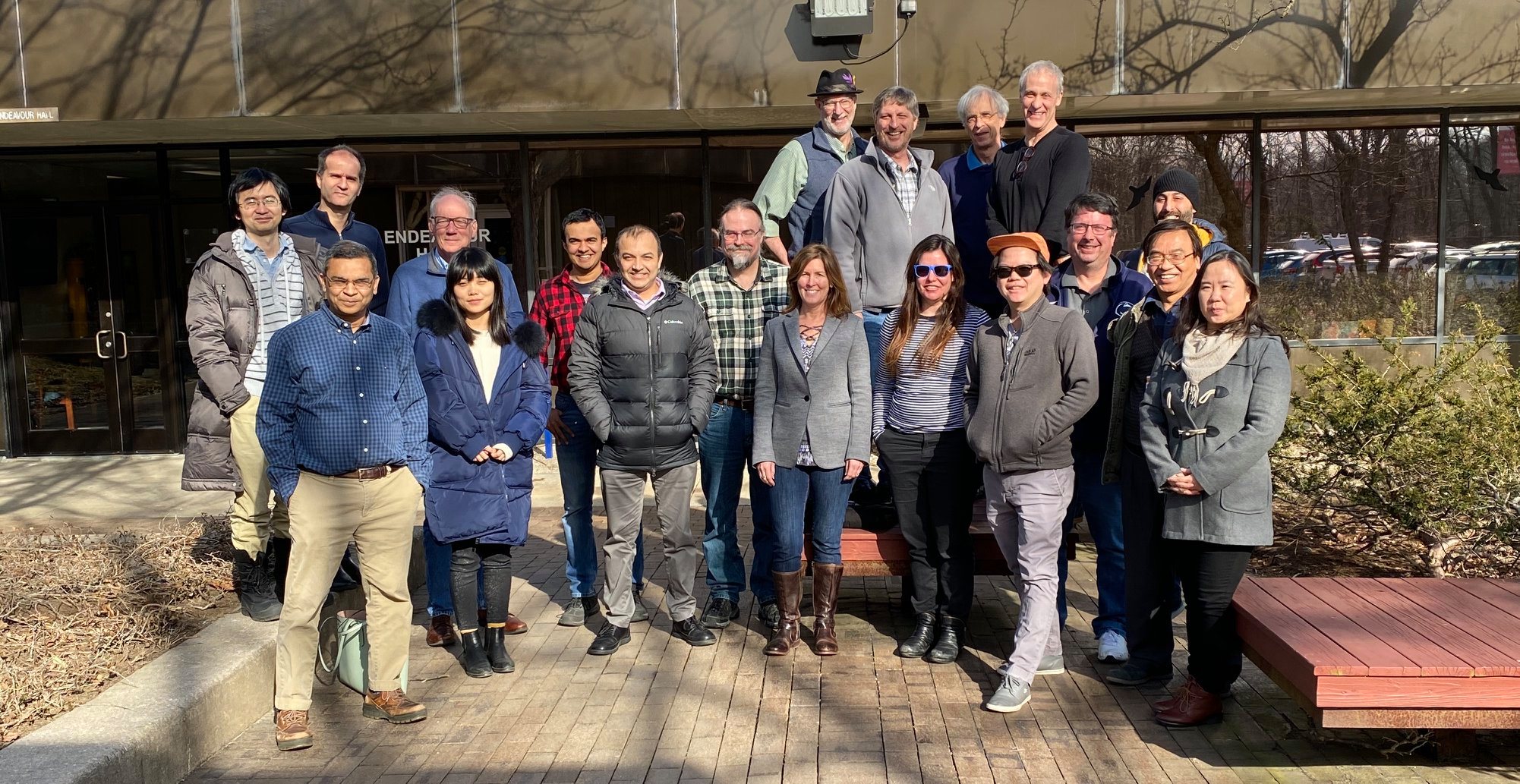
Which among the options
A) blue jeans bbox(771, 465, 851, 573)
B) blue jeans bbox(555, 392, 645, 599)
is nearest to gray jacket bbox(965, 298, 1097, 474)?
blue jeans bbox(771, 465, 851, 573)

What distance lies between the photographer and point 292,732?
4465 mm

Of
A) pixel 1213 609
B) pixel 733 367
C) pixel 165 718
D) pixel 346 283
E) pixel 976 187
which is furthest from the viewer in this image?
pixel 976 187

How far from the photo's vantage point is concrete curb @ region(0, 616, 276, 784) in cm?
376

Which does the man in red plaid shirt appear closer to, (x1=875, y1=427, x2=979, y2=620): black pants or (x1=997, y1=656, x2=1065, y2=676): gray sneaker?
(x1=875, y1=427, x2=979, y2=620): black pants

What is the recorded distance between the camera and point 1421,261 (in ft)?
36.3

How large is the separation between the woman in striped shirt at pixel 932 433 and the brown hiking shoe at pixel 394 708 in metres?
2.10

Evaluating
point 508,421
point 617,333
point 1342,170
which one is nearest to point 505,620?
point 508,421

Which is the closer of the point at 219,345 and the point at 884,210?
the point at 219,345

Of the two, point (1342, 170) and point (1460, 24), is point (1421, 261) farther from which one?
point (1460, 24)

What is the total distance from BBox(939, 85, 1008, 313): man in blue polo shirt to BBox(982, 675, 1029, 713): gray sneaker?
1.95 metres

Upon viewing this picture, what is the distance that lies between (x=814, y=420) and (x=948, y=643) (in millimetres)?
1164

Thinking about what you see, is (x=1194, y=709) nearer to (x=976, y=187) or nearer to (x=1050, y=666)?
(x=1050, y=666)

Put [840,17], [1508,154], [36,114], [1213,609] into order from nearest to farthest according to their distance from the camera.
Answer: [1213,609] → [840,17] → [36,114] → [1508,154]

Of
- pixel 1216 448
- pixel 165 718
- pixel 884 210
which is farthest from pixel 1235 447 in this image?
pixel 165 718
